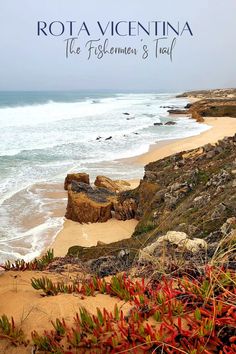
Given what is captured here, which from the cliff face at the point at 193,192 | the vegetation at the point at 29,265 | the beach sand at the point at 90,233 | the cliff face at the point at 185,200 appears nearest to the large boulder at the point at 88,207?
the beach sand at the point at 90,233

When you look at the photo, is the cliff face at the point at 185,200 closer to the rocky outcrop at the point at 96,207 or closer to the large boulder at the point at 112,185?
the rocky outcrop at the point at 96,207

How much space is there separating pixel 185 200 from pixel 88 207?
3.74 meters

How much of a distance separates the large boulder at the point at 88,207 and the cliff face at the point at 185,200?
1.74 ft

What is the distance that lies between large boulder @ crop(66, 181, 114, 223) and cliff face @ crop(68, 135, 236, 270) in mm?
530

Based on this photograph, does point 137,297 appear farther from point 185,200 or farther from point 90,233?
point 90,233

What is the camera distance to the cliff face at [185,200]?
20.8 feet

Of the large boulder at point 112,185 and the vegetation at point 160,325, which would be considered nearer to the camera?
the vegetation at point 160,325

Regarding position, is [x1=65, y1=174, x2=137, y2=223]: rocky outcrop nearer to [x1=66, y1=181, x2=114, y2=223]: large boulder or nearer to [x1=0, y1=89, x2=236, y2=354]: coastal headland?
[x1=66, y1=181, x2=114, y2=223]: large boulder

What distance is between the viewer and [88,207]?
39.4 ft

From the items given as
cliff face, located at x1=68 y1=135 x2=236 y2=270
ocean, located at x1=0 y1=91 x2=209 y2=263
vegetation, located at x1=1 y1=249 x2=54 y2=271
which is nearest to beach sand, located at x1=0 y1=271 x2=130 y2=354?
vegetation, located at x1=1 y1=249 x2=54 y2=271

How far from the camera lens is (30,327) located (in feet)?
10.8

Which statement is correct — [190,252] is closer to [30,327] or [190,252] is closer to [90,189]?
[30,327]

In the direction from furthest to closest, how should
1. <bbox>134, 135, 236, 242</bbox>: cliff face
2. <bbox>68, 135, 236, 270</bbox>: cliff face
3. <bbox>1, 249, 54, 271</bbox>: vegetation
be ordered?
<bbox>134, 135, 236, 242</bbox>: cliff face, <bbox>68, 135, 236, 270</bbox>: cliff face, <bbox>1, 249, 54, 271</bbox>: vegetation

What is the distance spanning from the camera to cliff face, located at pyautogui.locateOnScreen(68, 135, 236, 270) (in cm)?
634
